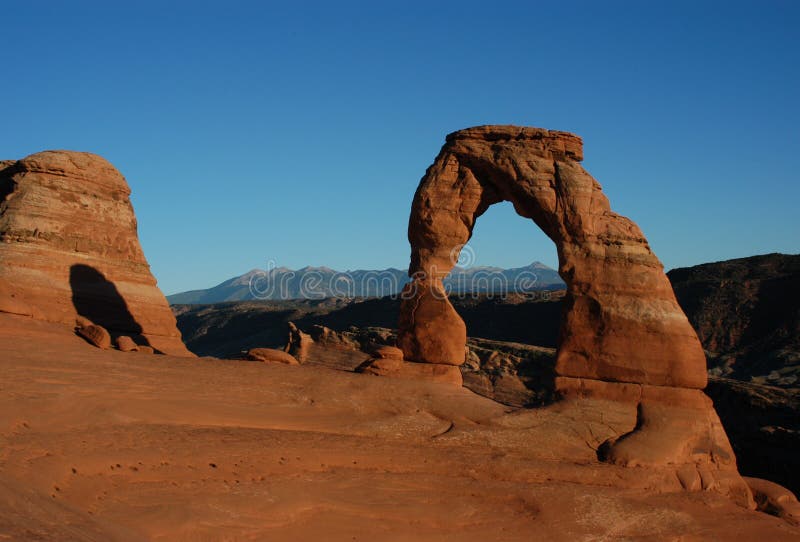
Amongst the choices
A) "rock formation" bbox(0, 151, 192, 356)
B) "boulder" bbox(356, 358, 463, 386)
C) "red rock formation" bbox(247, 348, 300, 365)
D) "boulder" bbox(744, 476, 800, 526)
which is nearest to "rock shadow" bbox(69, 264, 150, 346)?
"rock formation" bbox(0, 151, 192, 356)

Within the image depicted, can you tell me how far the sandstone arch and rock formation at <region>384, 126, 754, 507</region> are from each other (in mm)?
19

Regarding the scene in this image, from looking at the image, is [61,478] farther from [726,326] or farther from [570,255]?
[726,326]

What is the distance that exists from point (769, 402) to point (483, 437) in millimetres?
17908

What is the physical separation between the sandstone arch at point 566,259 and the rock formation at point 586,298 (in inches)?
0.7

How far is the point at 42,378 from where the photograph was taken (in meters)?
11.0

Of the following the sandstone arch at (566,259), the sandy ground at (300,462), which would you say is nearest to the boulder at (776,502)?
the sandy ground at (300,462)

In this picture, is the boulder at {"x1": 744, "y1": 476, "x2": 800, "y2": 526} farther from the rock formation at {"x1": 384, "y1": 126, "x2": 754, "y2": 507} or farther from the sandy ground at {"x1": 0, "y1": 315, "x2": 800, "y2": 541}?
the sandy ground at {"x1": 0, "y1": 315, "x2": 800, "y2": 541}

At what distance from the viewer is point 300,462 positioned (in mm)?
9711

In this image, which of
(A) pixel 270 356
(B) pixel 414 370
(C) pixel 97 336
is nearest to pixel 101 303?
(C) pixel 97 336

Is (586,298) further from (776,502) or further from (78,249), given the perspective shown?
(78,249)

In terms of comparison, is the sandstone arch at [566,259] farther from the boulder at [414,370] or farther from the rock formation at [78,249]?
the rock formation at [78,249]

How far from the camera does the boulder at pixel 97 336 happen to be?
16.0 metres

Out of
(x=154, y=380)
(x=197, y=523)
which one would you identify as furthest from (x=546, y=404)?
(x=197, y=523)

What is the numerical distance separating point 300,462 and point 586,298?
6.40 m
